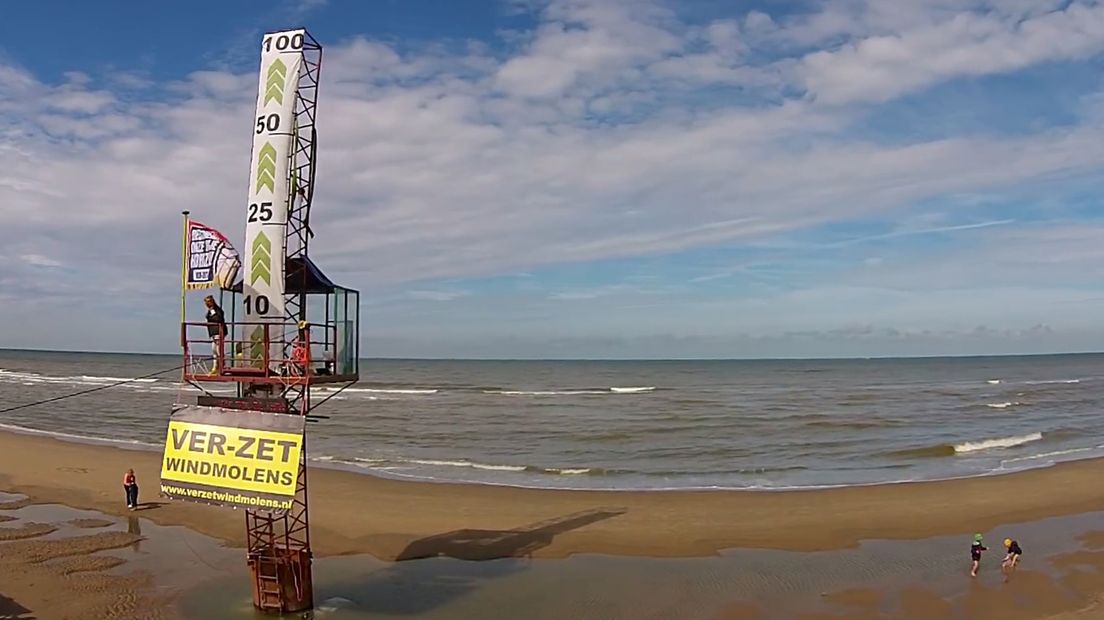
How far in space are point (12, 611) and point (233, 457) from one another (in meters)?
6.22

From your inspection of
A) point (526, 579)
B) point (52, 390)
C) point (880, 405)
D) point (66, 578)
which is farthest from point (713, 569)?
point (52, 390)

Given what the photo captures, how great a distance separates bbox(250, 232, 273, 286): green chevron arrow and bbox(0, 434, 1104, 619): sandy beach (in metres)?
7.37

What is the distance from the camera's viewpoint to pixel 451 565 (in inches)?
792

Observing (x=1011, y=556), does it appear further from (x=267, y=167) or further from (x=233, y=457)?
(x=267, y=167)

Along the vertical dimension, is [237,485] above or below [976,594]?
above

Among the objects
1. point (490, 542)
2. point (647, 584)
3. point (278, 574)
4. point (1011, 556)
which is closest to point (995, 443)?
point (1011, 556)

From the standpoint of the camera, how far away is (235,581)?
18531 millimetres

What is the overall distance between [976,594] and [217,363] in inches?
615

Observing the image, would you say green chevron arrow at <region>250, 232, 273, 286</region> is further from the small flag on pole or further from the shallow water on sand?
the shallow water on sand

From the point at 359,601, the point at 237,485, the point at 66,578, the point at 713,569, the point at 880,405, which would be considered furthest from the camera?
the point at 880,405

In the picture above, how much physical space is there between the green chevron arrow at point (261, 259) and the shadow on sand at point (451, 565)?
6.92m

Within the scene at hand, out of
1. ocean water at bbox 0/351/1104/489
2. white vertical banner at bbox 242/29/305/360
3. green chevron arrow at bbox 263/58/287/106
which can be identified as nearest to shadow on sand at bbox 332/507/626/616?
ocean water at bbox 0/351/1104/489

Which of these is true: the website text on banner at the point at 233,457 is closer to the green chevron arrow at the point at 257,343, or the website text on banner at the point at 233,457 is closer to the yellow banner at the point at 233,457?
the yellow banner at the point at 233,457

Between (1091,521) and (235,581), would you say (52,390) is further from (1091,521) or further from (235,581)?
(1091,521)
